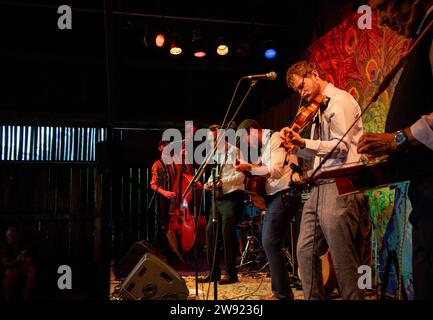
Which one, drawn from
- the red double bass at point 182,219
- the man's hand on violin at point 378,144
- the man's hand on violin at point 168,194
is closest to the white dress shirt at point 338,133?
the man's hand on violin at point 378,144

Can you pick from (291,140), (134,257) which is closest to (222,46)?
(134,257)

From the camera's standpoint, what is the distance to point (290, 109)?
7656 millimetres

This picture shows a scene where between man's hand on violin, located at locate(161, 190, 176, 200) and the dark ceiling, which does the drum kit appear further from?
the dark ceiling

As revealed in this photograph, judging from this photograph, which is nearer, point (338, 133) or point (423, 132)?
point (423, 132)

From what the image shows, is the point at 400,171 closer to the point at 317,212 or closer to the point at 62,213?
the point at 317,212

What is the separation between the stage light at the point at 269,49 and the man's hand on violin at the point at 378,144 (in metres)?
5.77

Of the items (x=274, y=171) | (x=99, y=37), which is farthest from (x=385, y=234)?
(x=99, y=37)

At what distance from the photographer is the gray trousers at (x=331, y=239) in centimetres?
262

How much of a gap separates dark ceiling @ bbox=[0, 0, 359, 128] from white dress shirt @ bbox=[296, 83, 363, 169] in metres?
3.08

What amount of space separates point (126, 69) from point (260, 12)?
3314 mm

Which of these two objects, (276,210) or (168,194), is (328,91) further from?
(168,194)

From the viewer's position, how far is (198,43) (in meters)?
7.14

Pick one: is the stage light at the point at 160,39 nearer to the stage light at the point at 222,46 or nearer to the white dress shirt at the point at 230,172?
the stage light at the point at 222,46

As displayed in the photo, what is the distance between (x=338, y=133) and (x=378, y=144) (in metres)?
1.06
